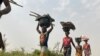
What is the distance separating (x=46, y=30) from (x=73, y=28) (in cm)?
248

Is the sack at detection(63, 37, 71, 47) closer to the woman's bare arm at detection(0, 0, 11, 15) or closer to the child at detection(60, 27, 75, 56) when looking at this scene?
the child at detection(60, 27, 75, 56)

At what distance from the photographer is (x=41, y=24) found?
13367 millimetres

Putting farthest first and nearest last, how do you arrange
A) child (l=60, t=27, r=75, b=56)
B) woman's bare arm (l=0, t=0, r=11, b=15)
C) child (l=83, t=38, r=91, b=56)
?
child (l=83, t=38, r=91, b=56) → child (l=60, t=27, r=75, b=56) → woman's bare arm (l=0, t=0, r=11, b=15)

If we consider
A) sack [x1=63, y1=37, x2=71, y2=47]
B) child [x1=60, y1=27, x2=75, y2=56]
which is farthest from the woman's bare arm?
sack [x1=63, y1=37, x2=71, y2=47]

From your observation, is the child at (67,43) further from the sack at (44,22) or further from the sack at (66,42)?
the sack at (44,22)

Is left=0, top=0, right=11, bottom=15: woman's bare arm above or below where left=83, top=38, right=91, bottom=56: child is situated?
above

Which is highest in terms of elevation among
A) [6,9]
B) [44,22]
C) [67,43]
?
[6,9]

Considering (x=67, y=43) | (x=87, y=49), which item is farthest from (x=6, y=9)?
(x=87, y=49)

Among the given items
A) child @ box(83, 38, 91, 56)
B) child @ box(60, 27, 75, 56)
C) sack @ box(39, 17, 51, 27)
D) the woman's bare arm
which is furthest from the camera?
child @ box(83, 38, 91, 56)

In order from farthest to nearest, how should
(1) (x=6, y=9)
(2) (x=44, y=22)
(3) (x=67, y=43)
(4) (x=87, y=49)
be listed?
(4) (x=87, y=49)
(3) (x=67, y=43)
(2) (x=44, y=22)
(1) (x=6, y=9)

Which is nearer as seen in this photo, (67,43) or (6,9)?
(6,9)

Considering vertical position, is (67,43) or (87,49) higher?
(67,43)

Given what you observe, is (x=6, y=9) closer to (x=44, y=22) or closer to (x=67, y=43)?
(x=44, y=22)

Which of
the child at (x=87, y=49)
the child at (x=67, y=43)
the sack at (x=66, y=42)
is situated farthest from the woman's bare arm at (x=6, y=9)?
the child at (x=87, y=49)
